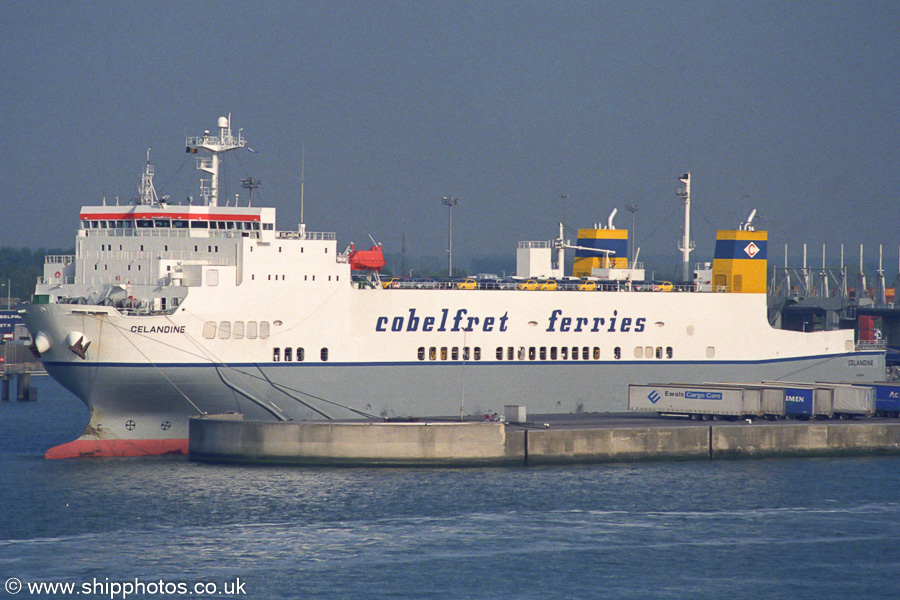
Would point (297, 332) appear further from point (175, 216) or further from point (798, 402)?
point (798, 402)

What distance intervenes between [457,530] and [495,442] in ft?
26.9

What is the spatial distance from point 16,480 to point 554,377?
19.9m

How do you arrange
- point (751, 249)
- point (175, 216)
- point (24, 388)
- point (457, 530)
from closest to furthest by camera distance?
point (457, 530) → point (175, 216) → point (751, 249) → point (24, 388)

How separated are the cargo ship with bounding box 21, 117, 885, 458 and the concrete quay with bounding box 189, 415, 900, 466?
223cm

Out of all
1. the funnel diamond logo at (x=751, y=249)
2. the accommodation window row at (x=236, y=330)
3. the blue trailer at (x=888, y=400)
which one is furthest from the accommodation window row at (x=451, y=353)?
the blue trailer at (x=888, y=400)

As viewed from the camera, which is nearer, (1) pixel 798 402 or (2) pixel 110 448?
(2) pixel 110 448

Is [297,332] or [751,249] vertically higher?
[751,249]

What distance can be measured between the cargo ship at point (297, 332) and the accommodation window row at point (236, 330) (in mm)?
54

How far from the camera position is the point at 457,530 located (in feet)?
100

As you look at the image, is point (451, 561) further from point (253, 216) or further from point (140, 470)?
point (253, 216)

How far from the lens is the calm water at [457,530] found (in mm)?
26609

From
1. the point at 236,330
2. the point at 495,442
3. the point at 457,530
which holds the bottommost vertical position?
the point at 457,530

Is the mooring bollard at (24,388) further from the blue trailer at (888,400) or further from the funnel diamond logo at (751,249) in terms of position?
the blue trailer at (888,400)

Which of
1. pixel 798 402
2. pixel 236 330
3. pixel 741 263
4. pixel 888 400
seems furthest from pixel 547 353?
pixel 888 400
